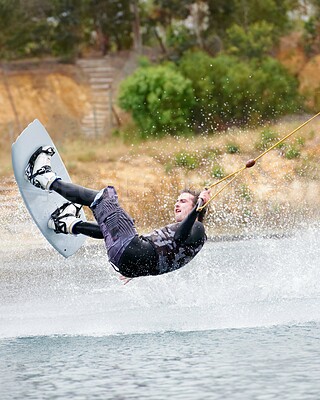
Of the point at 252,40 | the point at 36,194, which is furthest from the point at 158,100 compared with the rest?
the point at 36,194

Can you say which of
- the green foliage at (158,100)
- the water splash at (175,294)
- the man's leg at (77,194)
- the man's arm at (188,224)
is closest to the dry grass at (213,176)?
the green foliage at (158,100)

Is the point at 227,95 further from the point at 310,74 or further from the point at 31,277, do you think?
the point at 31,277

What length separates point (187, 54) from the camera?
92.3 ft

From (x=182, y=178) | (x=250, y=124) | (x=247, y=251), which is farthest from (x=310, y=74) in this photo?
(x=247, y=251)

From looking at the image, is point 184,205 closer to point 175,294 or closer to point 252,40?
point 175,294

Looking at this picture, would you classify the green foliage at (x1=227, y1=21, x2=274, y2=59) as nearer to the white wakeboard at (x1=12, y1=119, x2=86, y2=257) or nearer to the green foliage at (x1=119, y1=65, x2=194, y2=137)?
the green foliage at (x1=119, y1=65, x2=194, y2=137)

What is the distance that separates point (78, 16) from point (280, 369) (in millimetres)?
23396

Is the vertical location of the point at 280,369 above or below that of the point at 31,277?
below

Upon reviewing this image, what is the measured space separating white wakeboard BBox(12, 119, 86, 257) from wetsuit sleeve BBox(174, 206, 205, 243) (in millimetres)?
1200

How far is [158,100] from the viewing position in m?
25.4

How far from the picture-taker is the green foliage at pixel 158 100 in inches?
976

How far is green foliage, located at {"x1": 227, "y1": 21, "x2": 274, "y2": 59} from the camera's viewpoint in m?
28.2

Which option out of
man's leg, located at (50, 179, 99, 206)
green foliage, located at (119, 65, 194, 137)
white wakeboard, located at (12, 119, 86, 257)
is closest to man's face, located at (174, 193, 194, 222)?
man's leg, located at (50, 179, 99, 206)

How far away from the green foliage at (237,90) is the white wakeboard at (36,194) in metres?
14.7
